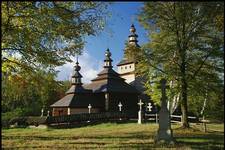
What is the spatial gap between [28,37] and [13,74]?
4.24 m

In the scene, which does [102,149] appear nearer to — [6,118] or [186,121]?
[186,121]

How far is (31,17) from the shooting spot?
539 inches

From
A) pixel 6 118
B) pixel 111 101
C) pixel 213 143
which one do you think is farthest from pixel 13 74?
pixel 111 101

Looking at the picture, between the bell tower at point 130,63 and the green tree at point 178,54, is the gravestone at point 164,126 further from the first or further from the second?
the bell tower at point 130,63

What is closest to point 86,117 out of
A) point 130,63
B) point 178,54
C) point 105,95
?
point 105,95

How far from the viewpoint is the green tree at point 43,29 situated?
1217cm

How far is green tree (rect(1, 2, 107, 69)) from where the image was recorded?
12.2 metres

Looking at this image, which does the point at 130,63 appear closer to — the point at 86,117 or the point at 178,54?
the point at 178,54

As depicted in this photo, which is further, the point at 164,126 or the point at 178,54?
the point at 178,54

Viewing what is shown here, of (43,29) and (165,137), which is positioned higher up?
(43,29)

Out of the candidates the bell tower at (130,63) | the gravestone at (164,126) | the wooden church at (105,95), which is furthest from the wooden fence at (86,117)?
the gravestone at (164,126)

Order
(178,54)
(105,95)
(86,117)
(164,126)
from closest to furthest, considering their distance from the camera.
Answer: (164,126) < (178,54) < (86,117) < (105,95)

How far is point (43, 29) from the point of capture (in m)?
14.1

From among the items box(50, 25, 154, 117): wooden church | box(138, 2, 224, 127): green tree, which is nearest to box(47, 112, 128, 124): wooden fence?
box(50, 25, 154, 117): wooden church
